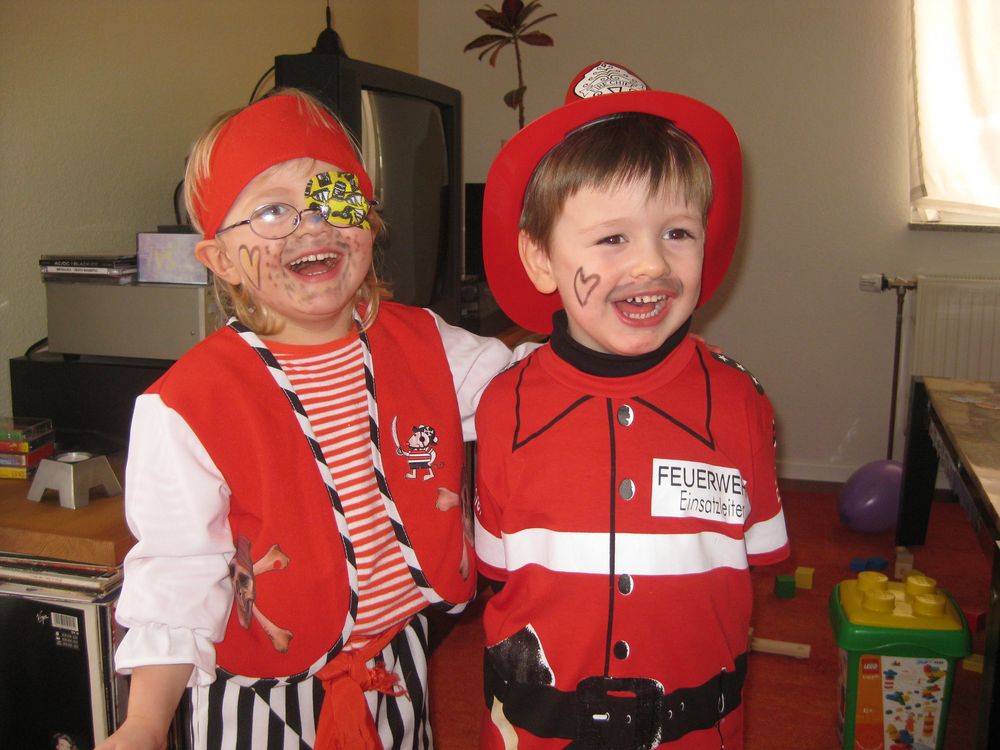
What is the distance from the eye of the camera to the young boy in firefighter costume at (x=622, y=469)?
0.99 meters

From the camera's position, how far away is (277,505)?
3.24ft

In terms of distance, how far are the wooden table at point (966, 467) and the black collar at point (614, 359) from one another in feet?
2.40

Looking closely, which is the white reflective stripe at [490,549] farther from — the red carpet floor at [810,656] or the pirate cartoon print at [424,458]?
the red carpet floor at [810,656]

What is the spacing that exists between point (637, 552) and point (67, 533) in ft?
3.00

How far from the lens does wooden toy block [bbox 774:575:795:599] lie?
9.09 ft

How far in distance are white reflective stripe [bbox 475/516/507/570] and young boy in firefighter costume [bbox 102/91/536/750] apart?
0.10ft

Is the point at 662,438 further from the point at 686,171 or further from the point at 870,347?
the point at 870,347

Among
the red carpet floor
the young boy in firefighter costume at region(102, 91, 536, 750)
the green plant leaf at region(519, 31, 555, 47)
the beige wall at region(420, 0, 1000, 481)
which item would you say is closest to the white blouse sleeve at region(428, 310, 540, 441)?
the young boy in firefighter costume at region(102, 91, 536, 750)

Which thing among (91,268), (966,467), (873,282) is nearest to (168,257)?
(91,268)

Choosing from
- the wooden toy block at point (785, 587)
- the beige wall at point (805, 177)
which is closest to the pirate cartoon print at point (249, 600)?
the wooden toy block at point (785, 587)

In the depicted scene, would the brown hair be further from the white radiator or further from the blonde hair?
the white radiator

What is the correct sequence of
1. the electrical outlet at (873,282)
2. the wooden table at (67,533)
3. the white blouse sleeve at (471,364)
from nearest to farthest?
the white blouse sleeve at (471,364)
the wooden table at (67,533)
the electrical outlet at (873,282)

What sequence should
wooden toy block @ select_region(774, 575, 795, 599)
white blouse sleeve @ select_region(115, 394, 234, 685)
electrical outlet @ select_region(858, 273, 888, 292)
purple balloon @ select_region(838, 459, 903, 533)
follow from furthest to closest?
electrical outlet @ select_region(858, 273, 888, 292)
purple balloon @ select_region(838, 459, 903, 533)
wooden toy block @ select_region(774, 575, 795, 599)
white blouse sleeve @ select_region(115, 394, 234, 685)

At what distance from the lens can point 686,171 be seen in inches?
40.3
